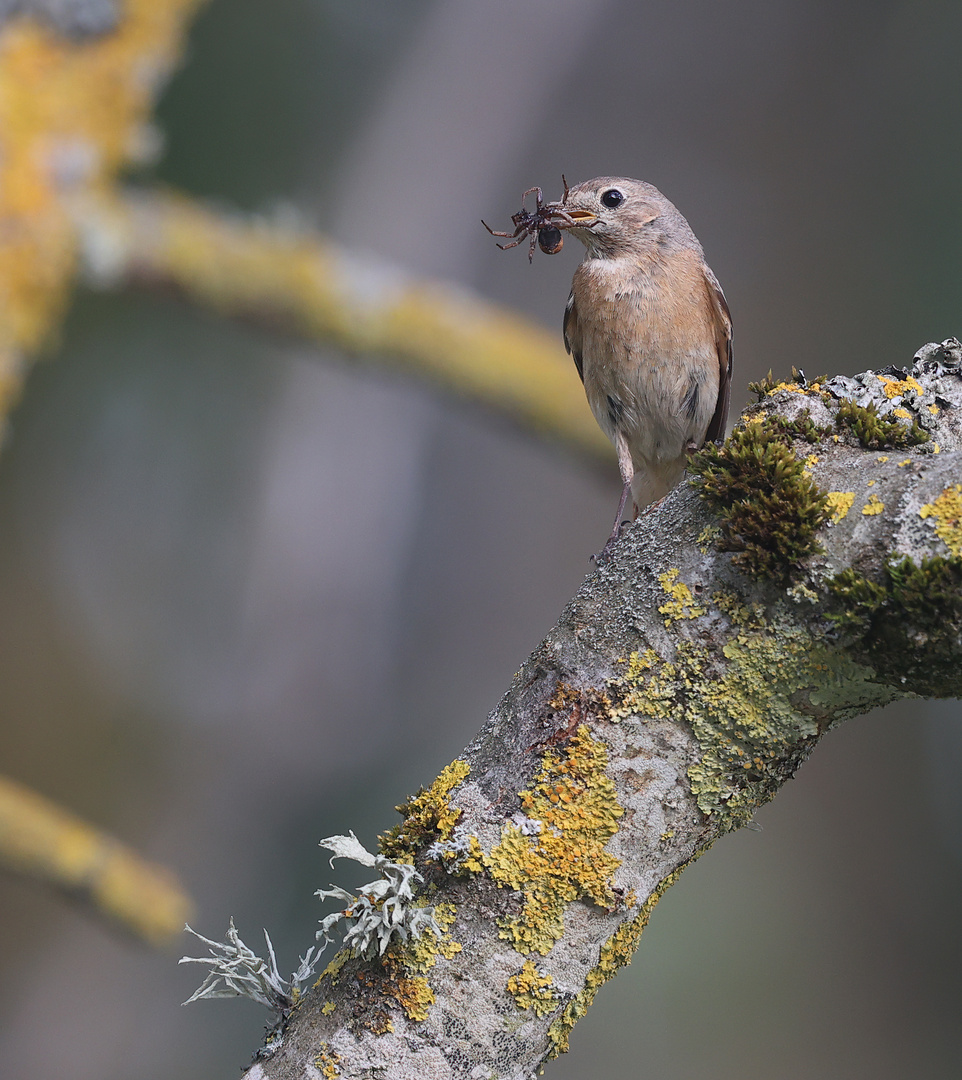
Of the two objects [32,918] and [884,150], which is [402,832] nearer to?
[32,918]

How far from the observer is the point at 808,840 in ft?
17.7

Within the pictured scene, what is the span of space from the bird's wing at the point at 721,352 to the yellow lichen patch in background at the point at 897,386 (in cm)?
146

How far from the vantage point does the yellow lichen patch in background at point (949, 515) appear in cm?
94

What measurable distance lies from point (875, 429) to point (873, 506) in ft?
0.56

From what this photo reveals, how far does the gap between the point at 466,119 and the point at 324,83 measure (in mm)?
943

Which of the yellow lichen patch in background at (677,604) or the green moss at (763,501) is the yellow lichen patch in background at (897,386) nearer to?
the green moss at (763,501)

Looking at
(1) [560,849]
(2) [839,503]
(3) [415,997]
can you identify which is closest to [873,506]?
(2) [839,503]

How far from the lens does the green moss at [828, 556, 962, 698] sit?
3.06 ft

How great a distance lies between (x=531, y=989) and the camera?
1075 mm

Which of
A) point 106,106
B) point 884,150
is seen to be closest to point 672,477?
point 106,106

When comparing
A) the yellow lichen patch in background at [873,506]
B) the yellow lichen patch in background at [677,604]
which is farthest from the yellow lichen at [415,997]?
the yellow lichen patch in background at [873,506]

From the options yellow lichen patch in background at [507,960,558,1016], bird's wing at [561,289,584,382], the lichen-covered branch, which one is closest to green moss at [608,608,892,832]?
the lichen-covered branch

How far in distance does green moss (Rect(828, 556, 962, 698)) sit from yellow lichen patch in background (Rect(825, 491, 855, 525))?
7cm

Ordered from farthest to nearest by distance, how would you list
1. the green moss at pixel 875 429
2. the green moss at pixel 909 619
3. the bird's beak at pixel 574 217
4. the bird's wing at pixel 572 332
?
the bird's wing at pixel 572 332 → the bird's beak at pixel 574 217 → the green moss at pixel 875 429 → the green moss at pixel 909 619
